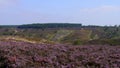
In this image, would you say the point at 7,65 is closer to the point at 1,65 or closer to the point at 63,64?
the point at 1,65

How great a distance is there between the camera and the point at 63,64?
75.3ft

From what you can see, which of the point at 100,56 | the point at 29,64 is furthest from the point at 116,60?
the point at 29,64

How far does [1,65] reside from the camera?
910 inches

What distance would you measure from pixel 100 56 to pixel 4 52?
7.63m

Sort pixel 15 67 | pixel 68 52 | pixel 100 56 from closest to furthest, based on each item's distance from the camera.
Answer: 1. pixel 15 67
2. pixel 100 56
3. pixel 68 52

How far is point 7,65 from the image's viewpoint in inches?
901

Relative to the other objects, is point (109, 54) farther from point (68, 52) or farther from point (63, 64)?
point (63, 64)

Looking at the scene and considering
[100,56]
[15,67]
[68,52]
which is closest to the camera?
[15,67]

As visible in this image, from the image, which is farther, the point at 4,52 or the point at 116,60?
the point at 4,52

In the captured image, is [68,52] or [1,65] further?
[68,52]

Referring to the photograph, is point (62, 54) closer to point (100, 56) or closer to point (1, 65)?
point (100, 56)

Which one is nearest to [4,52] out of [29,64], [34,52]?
[34,52]

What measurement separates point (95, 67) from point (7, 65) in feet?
19.9

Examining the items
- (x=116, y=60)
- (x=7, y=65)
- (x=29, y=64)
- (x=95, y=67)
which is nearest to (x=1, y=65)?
(x=7, y=65)
